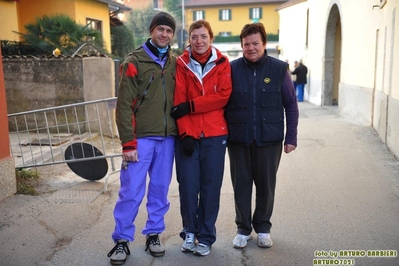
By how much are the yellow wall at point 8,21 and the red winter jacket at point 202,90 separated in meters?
11.2

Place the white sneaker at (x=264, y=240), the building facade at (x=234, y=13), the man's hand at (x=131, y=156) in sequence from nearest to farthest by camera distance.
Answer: the man's hand at (x=131, y=156) < the white sneaker at (x=264, y=240) < the building facade at (x=234, y=13)

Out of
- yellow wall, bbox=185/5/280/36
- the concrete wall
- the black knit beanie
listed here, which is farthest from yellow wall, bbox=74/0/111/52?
yellow wall, bbox=185/5/280/36

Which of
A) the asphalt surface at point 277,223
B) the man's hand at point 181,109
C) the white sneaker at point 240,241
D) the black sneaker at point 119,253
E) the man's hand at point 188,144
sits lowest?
the asphalt surface at point 277,223

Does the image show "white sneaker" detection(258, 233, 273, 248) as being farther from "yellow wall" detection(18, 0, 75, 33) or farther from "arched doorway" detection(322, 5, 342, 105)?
"yellow wall" detection(18, 0, 75, 33)

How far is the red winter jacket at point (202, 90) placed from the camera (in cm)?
399

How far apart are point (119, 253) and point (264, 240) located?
1.28 meters

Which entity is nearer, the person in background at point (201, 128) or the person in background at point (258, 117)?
the person in background at point (201, 128)

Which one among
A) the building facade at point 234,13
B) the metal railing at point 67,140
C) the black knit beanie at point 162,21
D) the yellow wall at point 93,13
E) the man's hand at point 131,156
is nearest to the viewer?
the man's hand at point 131,156

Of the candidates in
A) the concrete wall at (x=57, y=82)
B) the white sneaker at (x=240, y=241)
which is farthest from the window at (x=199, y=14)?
the white sneaker at (x=240, y=241)

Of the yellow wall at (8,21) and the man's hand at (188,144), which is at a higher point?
the yellow wall at (8,21)

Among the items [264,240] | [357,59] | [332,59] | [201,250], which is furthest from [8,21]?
[264,240]

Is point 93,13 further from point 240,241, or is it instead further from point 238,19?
point 238,19

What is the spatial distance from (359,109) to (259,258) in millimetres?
8506

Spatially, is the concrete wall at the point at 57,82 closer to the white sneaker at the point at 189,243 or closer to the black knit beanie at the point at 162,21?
the black knit beanie at the point at 162,21
